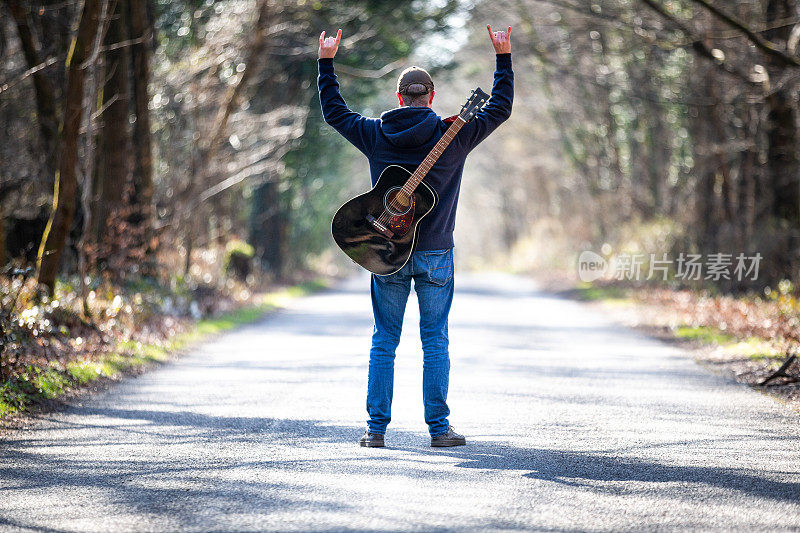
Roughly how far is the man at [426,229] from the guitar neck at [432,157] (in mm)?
152

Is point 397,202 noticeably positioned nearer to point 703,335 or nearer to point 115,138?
point 703,335

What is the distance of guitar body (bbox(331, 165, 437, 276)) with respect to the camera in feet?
21.2

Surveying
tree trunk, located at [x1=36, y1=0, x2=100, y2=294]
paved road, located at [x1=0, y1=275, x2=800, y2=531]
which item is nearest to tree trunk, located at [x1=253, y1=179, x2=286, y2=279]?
tree trunk, located at [x1=36, y1=0, x2=100, y2=294]

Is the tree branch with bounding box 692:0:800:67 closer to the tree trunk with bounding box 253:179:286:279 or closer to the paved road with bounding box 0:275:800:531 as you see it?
the paved road with bounding box 0:275:800:531

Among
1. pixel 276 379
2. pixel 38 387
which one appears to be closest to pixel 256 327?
pixel 276 379

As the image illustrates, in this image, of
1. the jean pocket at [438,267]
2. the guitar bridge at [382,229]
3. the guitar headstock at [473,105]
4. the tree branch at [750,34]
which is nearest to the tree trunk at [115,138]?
the tree branch at [750,34]

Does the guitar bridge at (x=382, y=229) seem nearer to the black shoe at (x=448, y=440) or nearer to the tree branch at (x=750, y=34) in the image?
the black shoe at (x=448, y=440)

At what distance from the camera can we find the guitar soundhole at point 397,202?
6430mm

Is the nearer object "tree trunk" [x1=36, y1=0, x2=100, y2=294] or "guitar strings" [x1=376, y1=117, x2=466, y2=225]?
"guitar strings" [x1=376, y1=117, x2=466, y2=225]

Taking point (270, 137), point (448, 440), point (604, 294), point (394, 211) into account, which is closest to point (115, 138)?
point (270, 137)

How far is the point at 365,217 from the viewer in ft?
21.8

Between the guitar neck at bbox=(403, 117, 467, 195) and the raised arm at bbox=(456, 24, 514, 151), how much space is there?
15 centimetres

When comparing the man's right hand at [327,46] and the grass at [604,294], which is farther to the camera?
the grass at [604,294]

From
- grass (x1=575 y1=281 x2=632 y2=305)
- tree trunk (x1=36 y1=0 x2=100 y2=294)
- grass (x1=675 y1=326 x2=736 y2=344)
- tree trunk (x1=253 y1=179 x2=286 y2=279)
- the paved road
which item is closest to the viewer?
the paved road
